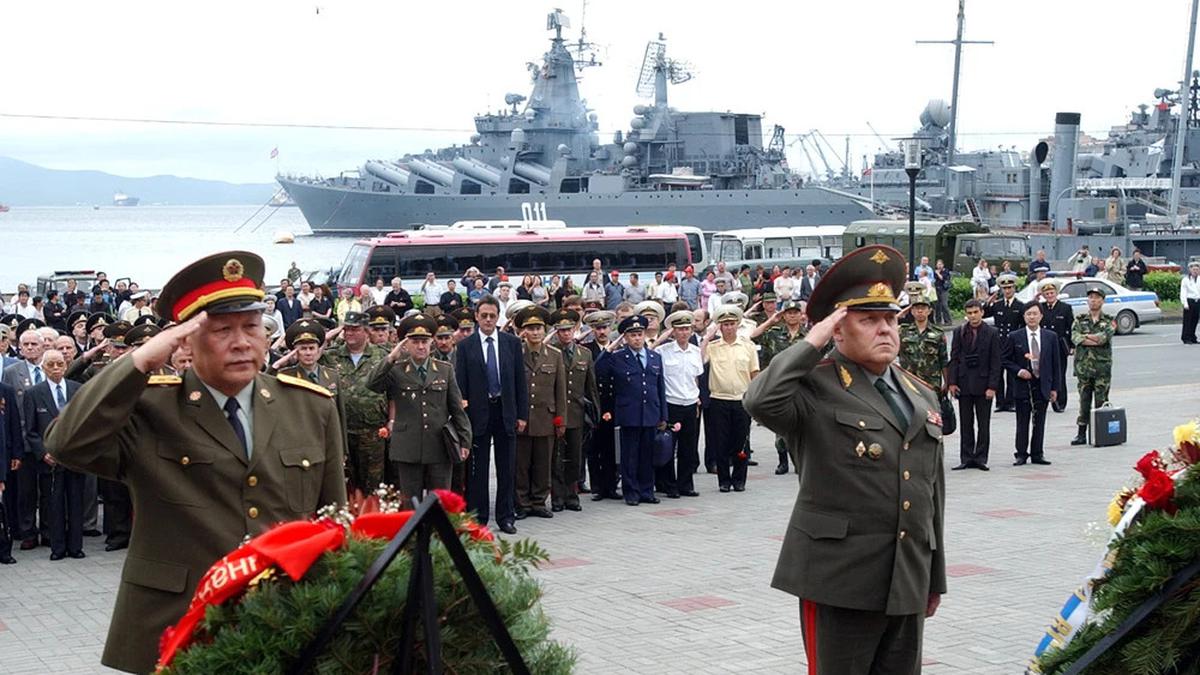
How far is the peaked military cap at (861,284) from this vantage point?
509 cm

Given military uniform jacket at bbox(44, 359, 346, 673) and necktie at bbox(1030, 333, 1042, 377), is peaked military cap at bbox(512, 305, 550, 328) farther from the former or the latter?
military uniform jacket at bbox(44, 359, 346, 673)

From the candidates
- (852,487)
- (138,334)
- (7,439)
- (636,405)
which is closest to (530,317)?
(636,405)

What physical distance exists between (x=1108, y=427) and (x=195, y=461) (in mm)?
13806

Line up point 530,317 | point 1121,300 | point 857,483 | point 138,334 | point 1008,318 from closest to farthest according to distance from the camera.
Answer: point 857,483, point 138,334, point 530,317, point 1008,318, point 1121,300

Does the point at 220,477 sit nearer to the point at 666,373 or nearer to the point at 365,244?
the point at 666,373

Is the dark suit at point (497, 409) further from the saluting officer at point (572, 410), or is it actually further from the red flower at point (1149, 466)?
the red flower at point (1149, 466)

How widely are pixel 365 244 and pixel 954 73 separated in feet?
75.3

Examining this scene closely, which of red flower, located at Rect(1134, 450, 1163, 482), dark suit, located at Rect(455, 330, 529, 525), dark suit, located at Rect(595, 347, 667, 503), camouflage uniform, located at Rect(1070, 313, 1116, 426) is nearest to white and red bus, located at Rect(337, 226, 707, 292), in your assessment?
camouflage uniform, located at Rect(1070, 313, 1116, 426)

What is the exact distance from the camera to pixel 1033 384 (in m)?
15.4

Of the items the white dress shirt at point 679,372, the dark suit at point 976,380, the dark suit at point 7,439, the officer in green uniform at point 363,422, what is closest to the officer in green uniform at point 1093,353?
the dark suit at point 976,380

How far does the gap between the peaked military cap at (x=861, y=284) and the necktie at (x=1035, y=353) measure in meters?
11.0

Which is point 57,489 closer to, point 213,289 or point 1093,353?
point 213,289

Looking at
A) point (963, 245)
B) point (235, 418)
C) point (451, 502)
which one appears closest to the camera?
point (451, 502)

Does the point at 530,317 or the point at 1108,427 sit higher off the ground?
the point at 530,317
